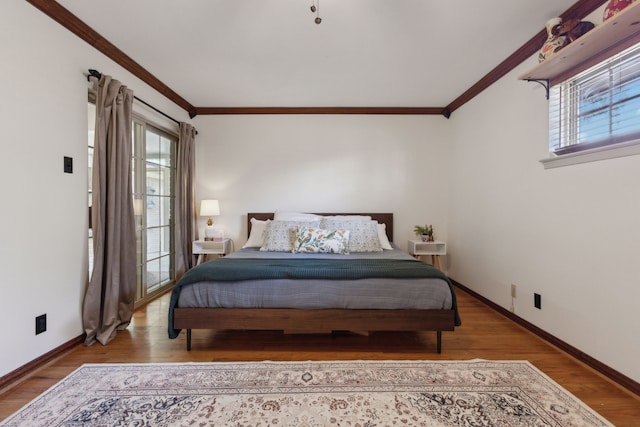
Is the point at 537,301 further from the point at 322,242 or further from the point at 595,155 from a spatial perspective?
the point at 322,242

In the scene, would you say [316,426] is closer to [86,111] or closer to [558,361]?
[558,361]

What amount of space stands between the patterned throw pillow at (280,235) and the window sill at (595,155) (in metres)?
2.43

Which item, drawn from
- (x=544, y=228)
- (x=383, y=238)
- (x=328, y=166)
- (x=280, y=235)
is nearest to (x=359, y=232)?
(x=383, y=238)

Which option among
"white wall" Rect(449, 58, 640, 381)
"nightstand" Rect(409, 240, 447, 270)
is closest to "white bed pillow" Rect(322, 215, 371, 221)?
"nightstand" Rect(409, 240, 447, 270)

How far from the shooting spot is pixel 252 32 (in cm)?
226

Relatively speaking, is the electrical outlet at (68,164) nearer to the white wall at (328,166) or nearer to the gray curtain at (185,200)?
the gray curtain at (185,200)

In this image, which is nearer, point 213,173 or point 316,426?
point 316,426

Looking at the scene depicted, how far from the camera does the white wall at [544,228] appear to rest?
5.65 feet

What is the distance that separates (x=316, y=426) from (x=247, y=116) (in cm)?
375

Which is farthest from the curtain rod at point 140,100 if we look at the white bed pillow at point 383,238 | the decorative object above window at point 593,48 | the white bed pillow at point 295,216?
the decorative object above window at point 593,48

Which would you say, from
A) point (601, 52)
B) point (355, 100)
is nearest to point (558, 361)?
point (601, 52)

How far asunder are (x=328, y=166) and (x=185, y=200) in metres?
2.00

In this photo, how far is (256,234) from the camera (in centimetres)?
361

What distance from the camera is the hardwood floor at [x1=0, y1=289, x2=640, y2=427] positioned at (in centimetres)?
168
